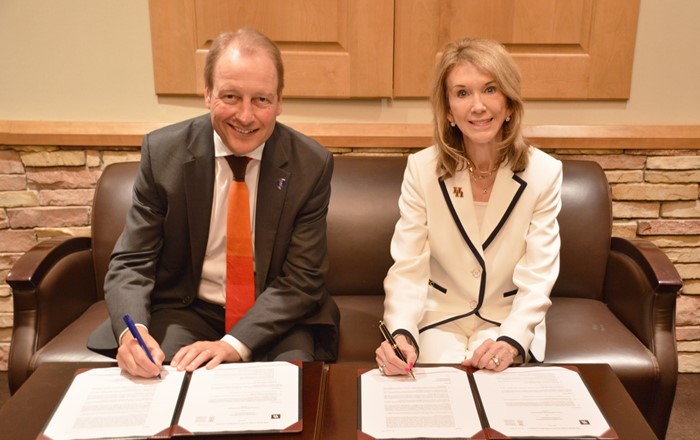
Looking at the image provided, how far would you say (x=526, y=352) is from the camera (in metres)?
1.83

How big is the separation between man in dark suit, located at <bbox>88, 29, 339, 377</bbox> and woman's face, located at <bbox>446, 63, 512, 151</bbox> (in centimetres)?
43

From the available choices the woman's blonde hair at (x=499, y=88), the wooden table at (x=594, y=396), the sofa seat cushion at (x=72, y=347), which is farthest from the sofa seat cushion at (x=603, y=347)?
the sofa seat cushion at (x=72, y=347)

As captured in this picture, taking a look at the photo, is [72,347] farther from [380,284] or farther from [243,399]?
[380,284]

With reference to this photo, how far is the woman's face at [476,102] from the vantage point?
1.87 m

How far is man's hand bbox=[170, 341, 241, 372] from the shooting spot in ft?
4.96

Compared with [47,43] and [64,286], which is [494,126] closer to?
[64,286]

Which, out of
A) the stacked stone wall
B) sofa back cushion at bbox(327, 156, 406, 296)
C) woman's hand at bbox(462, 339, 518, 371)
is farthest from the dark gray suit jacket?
the stacked stone wall

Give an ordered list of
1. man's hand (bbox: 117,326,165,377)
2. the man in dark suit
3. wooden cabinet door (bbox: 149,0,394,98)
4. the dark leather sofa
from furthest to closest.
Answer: wooden cabinet door (bbox: 149,0,394,98) < the dark leather sofa < the man in dark suit < man's hand (bbox: 117,326,165,377)

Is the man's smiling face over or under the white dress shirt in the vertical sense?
over

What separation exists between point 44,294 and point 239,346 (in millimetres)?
829

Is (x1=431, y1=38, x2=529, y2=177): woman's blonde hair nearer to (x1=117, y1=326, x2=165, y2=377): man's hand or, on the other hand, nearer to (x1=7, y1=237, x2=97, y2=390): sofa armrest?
(x1=117, y1=326, x2=165, y2=377): man's hand

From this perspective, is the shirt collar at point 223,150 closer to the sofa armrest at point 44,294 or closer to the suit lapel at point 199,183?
the suit lapel at point 199,183

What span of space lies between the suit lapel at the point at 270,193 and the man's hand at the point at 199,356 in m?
0.41

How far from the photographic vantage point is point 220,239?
1977 millimetres
